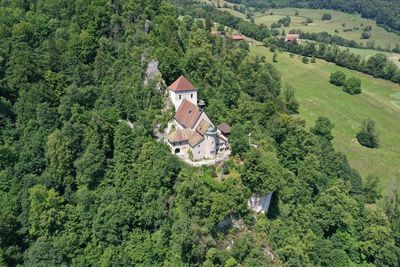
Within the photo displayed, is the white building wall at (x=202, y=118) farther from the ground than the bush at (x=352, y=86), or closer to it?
farther from the ground

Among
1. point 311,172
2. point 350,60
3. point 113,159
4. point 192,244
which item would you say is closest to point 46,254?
point 113,159

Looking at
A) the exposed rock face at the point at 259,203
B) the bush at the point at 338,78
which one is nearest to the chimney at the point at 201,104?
the exposed rock face at the point at 259,203

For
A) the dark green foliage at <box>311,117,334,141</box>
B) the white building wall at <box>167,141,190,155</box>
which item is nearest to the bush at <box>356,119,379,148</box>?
the dark green foliage at <box>311,117,334,141</box>

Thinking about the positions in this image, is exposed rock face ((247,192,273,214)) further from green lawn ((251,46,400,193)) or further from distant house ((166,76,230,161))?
green lawn ((251,46,400,193))

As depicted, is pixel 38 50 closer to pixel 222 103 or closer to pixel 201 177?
pixel 222 103

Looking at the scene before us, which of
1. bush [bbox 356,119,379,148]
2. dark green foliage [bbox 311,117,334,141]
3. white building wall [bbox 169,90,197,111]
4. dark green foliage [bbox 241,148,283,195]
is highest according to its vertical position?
white building wall [bbox 169,90,197,111]

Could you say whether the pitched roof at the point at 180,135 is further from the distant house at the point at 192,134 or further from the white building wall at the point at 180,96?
the white building wall at the point at 180,96

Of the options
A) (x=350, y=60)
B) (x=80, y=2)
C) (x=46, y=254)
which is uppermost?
(x=80, y=2)
